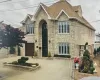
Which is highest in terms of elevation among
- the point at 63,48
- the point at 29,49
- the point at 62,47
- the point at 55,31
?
the point at 55,31

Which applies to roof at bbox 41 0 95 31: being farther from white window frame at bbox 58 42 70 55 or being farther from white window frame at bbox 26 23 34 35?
white window frame at bbox 58 42 70 55

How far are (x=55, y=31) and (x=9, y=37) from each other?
14.7 m

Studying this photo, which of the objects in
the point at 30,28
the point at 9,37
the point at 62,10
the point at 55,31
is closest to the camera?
the point at 9,37

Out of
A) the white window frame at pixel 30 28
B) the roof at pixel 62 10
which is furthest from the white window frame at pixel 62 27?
the white window frame at pixel 30 28

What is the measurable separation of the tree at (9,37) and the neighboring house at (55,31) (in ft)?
40.0

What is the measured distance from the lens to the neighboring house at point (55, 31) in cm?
3934

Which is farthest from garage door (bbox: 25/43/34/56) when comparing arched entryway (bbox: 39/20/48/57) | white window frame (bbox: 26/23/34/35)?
arched entryway (bbox: 39/20/48/57)

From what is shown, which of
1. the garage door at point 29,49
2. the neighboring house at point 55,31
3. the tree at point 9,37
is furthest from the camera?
the garage door at point 29,49

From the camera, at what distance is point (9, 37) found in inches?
1069

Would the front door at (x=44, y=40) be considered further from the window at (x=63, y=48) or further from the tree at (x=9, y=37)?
the tree at (x=9, y=37)

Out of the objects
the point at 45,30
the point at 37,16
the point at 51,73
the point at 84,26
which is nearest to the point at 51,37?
the point at 45,30

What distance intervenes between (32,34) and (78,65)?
2038 centimetres

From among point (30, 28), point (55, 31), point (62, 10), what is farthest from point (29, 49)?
point (62, 10)

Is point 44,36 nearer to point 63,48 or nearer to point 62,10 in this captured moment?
point 63,48
